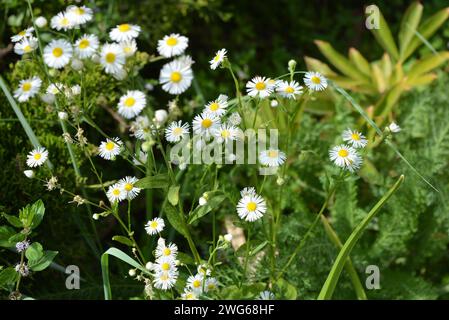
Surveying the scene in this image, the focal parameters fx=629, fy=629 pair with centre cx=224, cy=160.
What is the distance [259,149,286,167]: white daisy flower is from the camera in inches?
44.7

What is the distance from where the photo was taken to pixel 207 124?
3.55ft

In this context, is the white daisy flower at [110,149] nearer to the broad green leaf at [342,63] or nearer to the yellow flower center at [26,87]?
the yellow flower center at [26,87]

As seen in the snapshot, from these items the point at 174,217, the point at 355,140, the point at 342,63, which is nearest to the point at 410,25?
the point at 342,63

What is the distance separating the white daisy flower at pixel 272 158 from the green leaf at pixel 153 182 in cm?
18

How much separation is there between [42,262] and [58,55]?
408 mm

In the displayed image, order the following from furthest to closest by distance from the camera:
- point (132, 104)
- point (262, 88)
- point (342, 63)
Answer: point (342, 63) < point (262, 88) < point (132, 104)

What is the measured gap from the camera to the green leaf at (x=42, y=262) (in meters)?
1.20

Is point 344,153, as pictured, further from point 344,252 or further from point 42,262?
point 42,262

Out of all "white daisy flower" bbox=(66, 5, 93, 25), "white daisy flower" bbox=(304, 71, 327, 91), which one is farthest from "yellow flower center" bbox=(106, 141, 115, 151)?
"white daisy flower" bbox=(304, 71, 327, 91)

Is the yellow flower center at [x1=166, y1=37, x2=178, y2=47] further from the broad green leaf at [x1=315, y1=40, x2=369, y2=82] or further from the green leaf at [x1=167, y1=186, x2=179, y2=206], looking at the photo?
the broad green leaf at [x1=315, y1=40, x2=369, y2=82]

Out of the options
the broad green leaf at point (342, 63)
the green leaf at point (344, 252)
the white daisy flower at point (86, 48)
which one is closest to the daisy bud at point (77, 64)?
the white daisy flower at point (86, 48)

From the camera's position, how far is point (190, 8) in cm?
201

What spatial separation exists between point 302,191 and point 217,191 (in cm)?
66

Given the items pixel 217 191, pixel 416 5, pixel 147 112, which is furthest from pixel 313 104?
pixel 147 112
